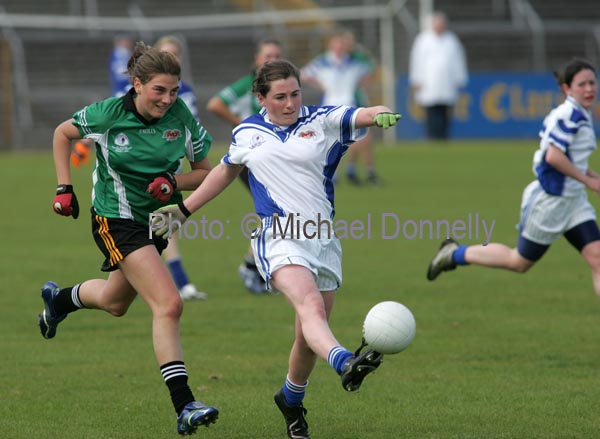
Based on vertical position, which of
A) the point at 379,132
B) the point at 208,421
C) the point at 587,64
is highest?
the point at 587,64

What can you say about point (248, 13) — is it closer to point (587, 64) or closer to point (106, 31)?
point (106, 31)

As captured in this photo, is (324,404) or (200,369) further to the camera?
(200,369)

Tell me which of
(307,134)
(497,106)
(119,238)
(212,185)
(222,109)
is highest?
(307,134)

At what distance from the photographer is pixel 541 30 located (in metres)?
30.2

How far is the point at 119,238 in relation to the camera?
6.19m

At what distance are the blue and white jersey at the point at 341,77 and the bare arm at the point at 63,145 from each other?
14.0 metres

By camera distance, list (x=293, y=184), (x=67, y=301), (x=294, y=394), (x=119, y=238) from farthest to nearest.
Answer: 1. (x=67, y=301)
2. (x=119, y=238)
3. (x=294, y=394)
4. (x=293, y=184)

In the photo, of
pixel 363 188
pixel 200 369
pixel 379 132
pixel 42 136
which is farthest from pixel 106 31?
pixel 200 369

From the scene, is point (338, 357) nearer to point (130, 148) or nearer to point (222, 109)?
point (130, 148)

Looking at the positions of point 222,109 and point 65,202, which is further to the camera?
point 222,109

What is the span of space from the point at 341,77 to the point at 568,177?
12.2 meters

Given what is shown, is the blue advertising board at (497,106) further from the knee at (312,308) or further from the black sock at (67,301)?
the knee at (312,308)

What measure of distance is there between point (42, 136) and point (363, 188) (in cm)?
1185

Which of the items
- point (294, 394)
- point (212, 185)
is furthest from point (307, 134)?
point (294, 394)
